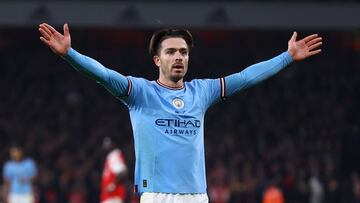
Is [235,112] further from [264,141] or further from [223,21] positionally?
[223,21]

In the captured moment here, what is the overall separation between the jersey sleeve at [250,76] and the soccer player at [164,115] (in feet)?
0.59

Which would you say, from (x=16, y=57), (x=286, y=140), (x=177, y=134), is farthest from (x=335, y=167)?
(x=177, y=134)

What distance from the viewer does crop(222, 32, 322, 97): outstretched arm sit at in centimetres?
538

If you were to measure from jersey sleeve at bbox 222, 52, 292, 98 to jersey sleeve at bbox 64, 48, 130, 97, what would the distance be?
0.68 meters

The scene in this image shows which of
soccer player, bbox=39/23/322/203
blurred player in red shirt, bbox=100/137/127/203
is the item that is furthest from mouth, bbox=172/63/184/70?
blurred player in red shirt, bbox=100/137/127/203

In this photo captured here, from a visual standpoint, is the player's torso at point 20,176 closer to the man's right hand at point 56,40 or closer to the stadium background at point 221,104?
the stadium background at point 221,104

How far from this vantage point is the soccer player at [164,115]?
4922mm

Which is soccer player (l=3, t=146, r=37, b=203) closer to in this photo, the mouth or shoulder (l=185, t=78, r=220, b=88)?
shoulder (l=185, t=78, r=220, b=88)

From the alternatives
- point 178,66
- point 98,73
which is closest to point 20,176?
point 178,66

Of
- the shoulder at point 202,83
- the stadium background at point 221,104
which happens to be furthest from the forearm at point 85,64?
the stadium background at point 221,104

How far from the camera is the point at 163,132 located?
5.03m

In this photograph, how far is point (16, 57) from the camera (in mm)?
22438

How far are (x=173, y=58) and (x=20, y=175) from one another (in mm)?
11277

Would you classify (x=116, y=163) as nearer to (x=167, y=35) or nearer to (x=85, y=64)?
(x=167, y=35)
